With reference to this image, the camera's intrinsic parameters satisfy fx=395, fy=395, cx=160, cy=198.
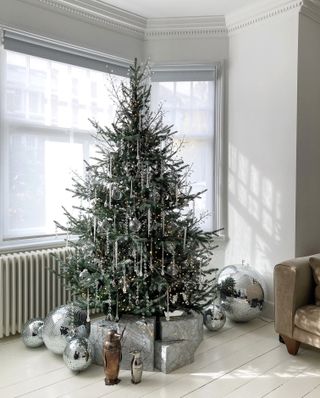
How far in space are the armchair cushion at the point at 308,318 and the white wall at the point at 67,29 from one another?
9.43 ft

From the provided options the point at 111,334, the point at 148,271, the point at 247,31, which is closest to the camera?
the point at 111,334

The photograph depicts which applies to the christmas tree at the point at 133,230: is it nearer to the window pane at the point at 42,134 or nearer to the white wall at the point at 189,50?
the window pane at the point at 42,134

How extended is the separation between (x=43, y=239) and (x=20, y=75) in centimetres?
144

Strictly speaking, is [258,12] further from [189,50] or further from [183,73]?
[183,73]

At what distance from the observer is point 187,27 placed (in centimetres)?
402

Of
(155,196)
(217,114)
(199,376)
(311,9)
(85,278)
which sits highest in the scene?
(311,9)

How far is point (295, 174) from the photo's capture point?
11.6 ft

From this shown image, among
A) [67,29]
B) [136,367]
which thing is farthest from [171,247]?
[67,29]

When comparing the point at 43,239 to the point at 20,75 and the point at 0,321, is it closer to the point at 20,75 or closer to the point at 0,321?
the point at 0,321

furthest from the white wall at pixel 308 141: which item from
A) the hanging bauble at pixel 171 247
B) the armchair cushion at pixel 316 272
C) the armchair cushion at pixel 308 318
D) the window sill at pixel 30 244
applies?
the window sill at pixel 30 244

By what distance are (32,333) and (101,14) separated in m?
2.90

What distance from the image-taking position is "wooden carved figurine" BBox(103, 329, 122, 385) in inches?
99.1

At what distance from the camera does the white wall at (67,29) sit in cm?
328

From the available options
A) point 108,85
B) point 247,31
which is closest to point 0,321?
point 108,85
